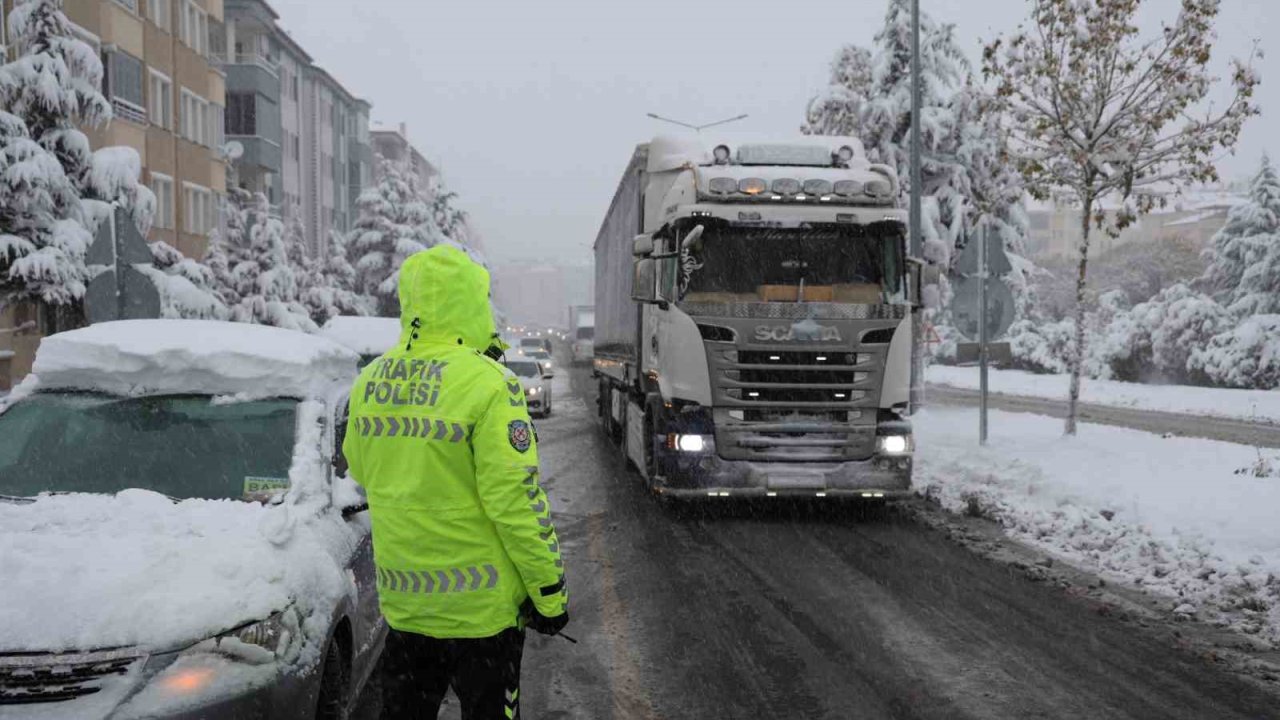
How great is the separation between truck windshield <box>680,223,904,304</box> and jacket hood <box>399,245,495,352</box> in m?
7.58

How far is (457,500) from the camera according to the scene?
3.22 meters

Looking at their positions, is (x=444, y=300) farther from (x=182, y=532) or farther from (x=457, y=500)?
(x=182, y=532)

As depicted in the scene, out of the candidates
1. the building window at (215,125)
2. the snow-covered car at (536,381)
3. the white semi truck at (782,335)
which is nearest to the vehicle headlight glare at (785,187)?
the white semi truck at (782,335)

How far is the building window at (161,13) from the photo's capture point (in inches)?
1160

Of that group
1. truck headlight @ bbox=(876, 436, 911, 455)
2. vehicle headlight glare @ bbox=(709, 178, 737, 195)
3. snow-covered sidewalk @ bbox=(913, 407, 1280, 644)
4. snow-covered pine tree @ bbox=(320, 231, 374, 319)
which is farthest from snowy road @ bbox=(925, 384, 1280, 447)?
snow-covered pine tree @ bbox=(320, 231, 374, 319)

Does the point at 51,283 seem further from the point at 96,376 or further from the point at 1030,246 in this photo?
the point at 1030,246

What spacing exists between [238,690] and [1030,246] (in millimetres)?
30178

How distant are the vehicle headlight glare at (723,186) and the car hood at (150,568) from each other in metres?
7.30

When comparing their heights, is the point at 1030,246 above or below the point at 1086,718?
above

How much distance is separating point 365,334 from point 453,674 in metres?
10.5

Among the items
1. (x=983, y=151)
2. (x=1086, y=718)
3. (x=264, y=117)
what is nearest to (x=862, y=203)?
(x=1086, y=718)

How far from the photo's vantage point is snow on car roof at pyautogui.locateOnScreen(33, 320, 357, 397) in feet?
17.1

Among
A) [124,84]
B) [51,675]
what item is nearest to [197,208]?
[124,84]

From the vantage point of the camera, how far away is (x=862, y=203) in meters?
11.3
